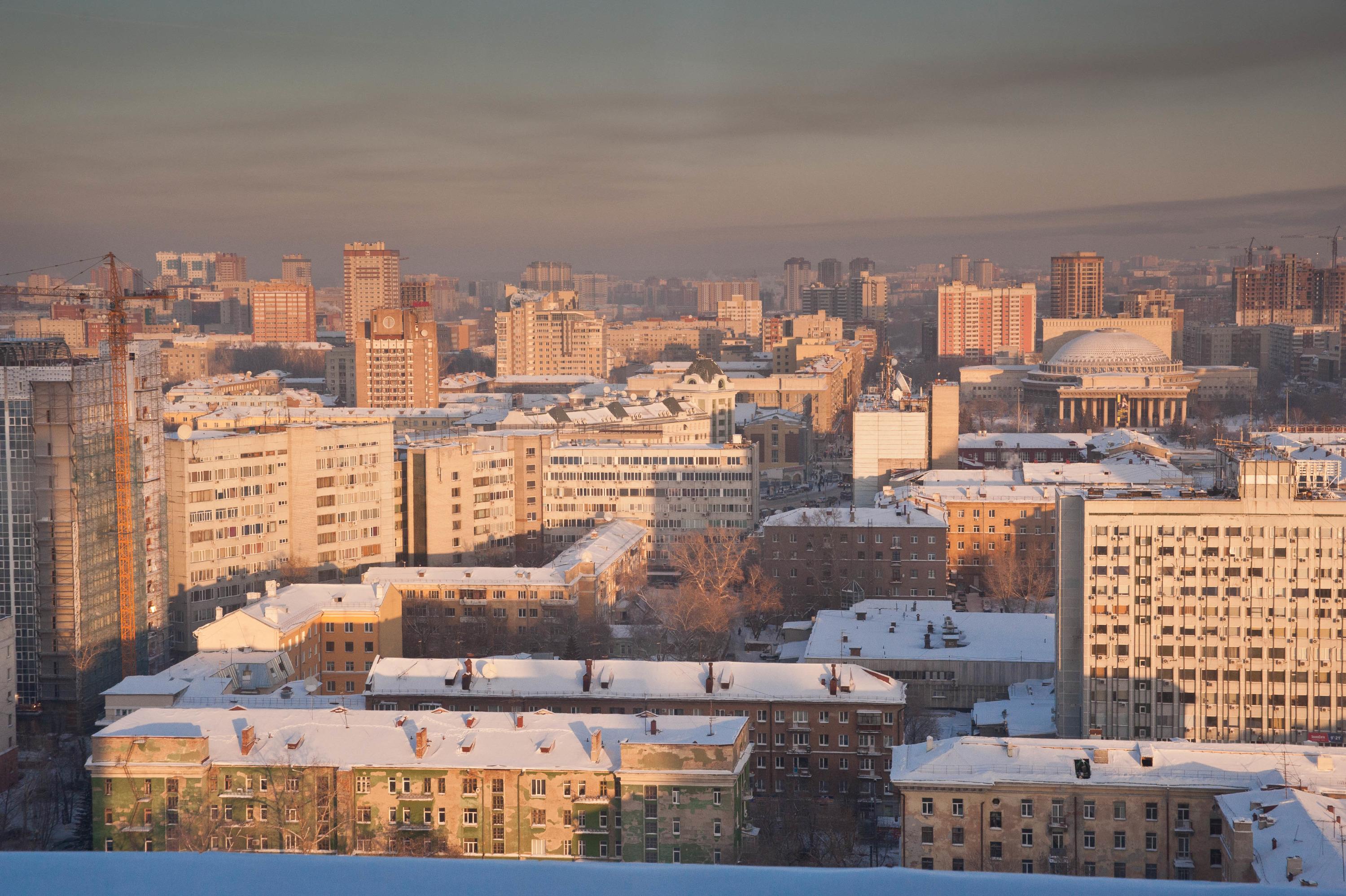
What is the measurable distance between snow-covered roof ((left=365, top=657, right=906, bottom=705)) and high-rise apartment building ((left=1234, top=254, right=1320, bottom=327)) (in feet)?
92.8

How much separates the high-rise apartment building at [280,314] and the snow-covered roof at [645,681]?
3181cm

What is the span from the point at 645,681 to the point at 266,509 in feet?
15.6

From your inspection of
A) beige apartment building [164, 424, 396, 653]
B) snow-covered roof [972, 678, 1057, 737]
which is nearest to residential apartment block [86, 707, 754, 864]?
snow-covered roof [972, 678, 1057, 737]

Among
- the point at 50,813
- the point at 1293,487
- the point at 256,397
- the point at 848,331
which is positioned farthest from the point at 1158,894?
the point at 848,331

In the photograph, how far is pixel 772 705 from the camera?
7.36 meters

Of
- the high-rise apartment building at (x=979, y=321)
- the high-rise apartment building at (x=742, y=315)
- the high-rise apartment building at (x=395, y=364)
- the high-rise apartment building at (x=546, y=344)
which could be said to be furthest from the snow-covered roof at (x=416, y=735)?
the high-rise apartment building at (x=742, y=315)

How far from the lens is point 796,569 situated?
11852mm

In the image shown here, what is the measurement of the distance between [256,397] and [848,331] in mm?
23612

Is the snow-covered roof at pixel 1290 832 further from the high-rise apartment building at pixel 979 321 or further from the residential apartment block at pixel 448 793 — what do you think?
the high-rise apartment building at pixel 979 321

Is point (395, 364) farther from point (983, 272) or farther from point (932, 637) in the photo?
point (983, 272)

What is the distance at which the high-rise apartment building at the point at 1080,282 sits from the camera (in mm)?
40250

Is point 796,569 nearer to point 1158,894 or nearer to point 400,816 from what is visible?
point 400,816

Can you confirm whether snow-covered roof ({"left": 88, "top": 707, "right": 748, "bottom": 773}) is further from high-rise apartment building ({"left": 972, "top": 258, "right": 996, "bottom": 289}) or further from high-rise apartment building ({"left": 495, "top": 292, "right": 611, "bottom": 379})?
high-rise apartment building ({"left": 972, "top": 258, "right": 996, "bottom": 289})

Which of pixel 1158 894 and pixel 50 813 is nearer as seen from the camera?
pixel 1158 894
